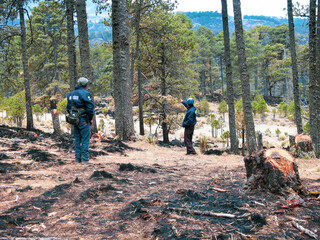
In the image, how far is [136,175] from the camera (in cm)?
448

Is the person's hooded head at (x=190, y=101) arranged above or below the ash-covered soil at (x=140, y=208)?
above

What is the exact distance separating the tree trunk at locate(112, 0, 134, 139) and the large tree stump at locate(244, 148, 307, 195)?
7.31 metres

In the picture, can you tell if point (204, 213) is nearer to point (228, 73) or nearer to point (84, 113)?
point (84, 113)

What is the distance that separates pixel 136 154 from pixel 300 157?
5.23 metres

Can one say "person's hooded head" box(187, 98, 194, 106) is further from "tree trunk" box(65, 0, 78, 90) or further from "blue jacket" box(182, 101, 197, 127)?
"tree trunk" box(65, 0, 78, 90)

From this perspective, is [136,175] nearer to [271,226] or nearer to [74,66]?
[271,226]

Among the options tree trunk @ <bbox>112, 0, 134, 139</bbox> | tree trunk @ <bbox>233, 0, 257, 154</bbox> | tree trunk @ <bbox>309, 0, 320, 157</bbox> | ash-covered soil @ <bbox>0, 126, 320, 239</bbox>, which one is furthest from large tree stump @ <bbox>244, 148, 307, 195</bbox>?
tree trunk @ <bbox>309, 0, 320, 157</bbox>

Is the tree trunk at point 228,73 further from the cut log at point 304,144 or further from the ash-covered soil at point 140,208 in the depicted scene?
the ash-covered soil at point 140,208

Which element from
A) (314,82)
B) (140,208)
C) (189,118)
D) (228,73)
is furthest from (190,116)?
(140,208)

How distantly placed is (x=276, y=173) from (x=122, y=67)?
7.82 metres

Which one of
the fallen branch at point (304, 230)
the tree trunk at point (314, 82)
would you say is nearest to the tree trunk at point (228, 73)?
the tree trunk at point (314, 82)

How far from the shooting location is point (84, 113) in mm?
5438

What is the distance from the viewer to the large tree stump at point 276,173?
3039 millimetres

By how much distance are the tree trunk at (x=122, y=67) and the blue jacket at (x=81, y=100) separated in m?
4.59
